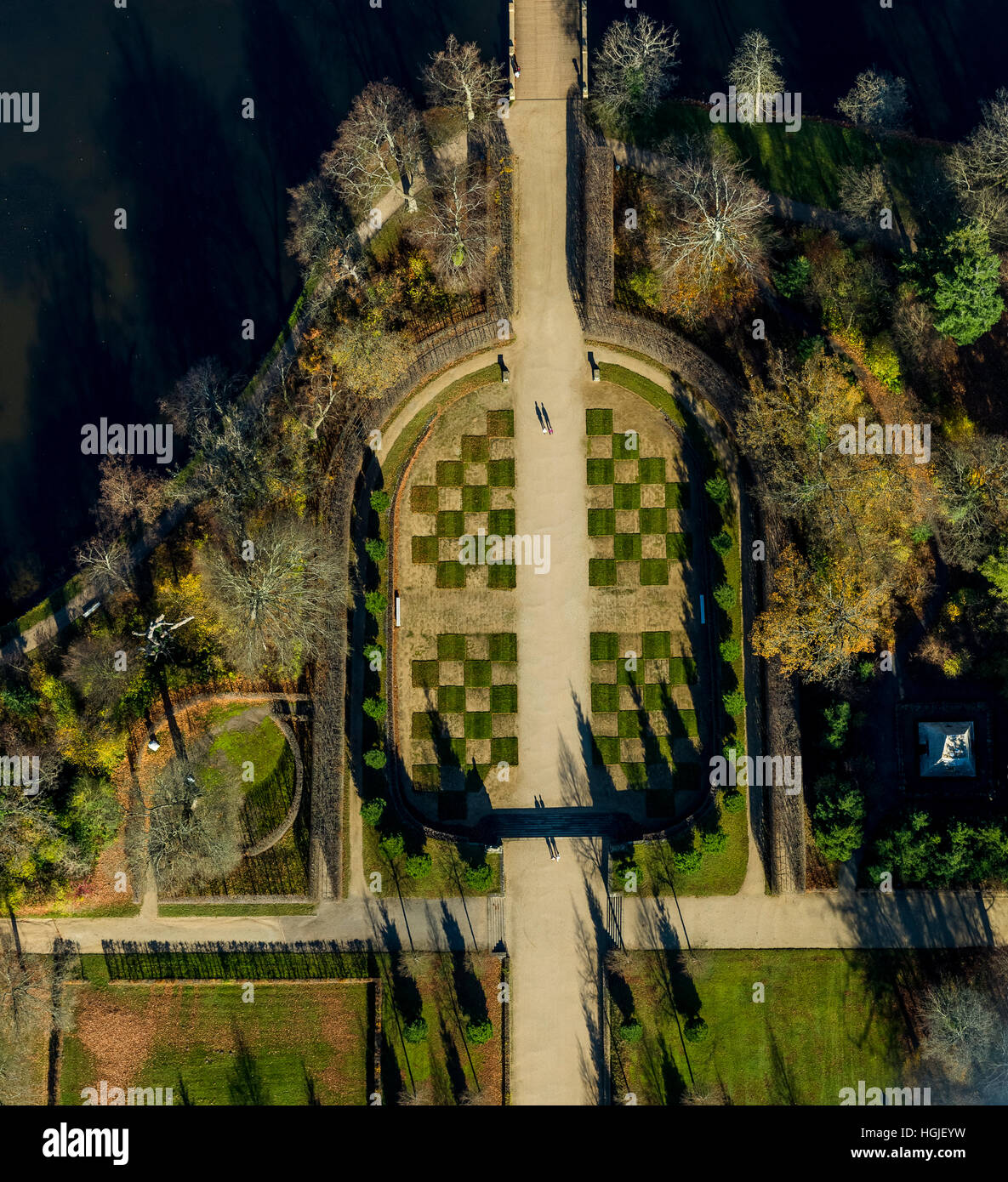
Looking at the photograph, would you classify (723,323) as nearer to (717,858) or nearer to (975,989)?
(717,858)

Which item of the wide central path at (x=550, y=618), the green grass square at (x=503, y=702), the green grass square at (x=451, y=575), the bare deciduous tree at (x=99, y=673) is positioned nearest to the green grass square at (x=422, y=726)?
the green grass square at (x=503, y=702)

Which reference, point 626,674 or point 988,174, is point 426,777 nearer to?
point 626,674

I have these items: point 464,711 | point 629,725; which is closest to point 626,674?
point 629,725

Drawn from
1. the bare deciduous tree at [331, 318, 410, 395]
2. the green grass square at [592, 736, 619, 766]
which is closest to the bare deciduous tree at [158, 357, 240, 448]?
the bare deciduous tree at [331, 318, 410, 395]

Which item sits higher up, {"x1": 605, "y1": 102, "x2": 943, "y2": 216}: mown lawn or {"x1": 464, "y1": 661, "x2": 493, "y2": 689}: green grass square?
{"x1": 605, "y1": 102, "x2": 943, "y2": 216}: mown lawn

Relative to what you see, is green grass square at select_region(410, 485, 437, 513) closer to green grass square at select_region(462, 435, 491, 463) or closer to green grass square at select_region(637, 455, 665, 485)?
green grass square at select_region(462, 435, 491, 463)

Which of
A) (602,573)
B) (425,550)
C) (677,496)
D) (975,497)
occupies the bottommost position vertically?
(602,573)

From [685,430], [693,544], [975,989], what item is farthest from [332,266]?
[975,989]

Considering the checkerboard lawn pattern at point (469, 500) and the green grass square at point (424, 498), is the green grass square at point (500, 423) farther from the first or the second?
the green grass square at point (424, 498)
